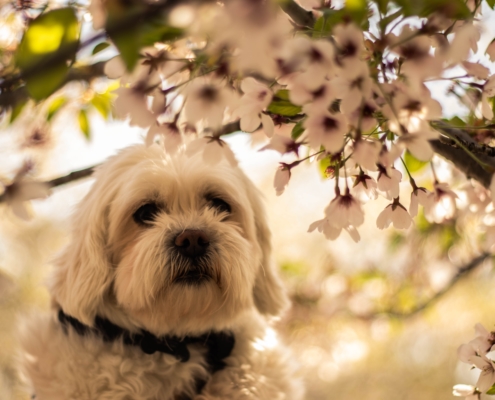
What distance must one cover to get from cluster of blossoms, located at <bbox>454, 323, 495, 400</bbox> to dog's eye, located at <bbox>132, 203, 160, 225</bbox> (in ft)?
4.23

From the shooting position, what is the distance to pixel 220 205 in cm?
225

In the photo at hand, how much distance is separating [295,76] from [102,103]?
168 centimetres

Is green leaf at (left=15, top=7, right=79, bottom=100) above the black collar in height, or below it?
above

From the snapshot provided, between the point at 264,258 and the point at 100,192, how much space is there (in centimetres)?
Answer: 82

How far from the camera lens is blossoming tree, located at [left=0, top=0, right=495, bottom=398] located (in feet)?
2.02

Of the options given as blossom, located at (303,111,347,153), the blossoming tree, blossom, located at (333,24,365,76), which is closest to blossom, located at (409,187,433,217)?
the blossoming tree

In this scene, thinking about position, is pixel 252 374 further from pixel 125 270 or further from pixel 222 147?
pixel 222 147

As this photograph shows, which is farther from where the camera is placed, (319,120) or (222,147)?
(222,147)

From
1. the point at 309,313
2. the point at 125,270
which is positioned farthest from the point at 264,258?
the point at 309,313

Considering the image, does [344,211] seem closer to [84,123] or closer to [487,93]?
[487,93]

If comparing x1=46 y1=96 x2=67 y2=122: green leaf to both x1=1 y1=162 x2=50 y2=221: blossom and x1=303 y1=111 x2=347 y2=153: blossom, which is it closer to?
x1=1 y1=162 x2=50 y2=221: blossom

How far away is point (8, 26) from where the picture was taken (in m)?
2.00

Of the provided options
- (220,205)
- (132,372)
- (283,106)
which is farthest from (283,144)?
(132,372)

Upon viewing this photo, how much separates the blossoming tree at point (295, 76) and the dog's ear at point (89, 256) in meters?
0.91
